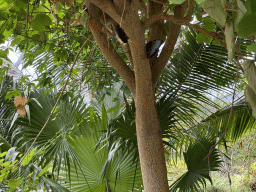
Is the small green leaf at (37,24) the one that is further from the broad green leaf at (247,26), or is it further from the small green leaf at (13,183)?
the broad green leaf at (247,26)

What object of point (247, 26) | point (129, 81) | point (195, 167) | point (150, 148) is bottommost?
point (195, 167)

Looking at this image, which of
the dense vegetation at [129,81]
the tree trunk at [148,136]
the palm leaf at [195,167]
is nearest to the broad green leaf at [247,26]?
the dense vegetation at [129,81]

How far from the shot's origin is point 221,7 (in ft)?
1.03

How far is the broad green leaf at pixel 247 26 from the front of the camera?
247mm

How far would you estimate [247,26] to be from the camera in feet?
0.83

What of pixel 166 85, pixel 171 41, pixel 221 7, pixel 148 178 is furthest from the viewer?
pixel 166 85

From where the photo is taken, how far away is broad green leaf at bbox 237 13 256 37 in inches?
9.7

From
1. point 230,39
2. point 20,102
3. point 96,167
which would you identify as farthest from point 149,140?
point 96,167

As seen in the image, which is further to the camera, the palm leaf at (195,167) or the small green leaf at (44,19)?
Answer: the palm leaf at (195,167)

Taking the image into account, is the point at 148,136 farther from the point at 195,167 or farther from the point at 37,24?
the point at 195,167

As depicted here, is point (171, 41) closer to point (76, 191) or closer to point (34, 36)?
point (34, 36)

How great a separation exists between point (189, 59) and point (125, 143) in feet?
2.57

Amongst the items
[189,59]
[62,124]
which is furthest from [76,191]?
[189,59]

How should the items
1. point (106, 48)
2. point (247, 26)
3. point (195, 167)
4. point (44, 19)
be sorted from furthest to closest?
1. point (195, 167)
2. point (106, 48)
3. point (44, 19)
4. point (247, 26)
